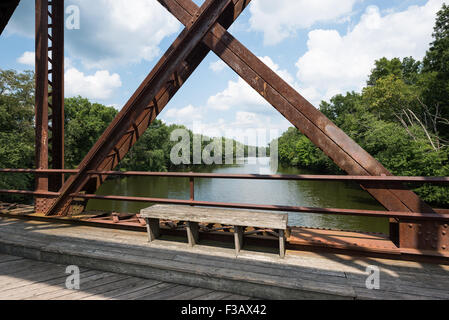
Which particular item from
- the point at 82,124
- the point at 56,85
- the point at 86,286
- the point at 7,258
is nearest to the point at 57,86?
the point at 56,85

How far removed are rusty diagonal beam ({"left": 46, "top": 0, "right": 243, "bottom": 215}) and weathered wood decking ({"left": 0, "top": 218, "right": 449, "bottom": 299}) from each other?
966 millimetres

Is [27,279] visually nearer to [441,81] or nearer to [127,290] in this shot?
[127,290]

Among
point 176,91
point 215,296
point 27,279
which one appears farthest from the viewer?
point 176,91

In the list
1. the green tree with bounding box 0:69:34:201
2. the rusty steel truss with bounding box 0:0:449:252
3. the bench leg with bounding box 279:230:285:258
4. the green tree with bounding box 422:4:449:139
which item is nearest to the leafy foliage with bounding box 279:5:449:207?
the green tree with bounding box 422:4:449:139

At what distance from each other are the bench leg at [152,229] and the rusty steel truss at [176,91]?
116 centimetres

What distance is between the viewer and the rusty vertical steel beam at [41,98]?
456cm

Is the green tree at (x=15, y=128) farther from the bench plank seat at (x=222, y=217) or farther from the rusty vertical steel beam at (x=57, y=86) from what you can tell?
the bench plank seat at (x=222, y=217)

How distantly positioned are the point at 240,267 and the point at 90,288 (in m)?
1.53

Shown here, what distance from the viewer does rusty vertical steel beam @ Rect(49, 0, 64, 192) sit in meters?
4.76

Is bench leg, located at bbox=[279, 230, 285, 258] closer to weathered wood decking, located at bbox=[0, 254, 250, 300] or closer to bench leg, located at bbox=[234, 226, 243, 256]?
bench leg, located at bbox=[234, 226, 243, 256]

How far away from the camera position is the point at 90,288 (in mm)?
2428
